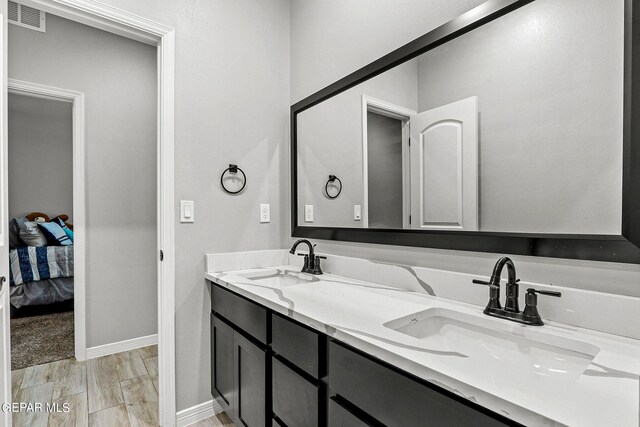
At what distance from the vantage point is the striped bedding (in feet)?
12.1

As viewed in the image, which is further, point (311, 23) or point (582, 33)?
point (311, 23)

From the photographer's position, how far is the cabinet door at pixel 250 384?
1.36 metres

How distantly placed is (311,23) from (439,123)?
121 cm

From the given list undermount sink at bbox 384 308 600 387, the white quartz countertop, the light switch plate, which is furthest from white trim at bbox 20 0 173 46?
undermount sink at bbox 384 308 600 387

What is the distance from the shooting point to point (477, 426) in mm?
639

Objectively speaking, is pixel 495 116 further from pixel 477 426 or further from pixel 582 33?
pixel 477 426

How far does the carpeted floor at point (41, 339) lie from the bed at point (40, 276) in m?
0.20

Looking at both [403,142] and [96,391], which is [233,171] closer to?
[403,142]

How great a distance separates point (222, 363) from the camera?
5.77 feet

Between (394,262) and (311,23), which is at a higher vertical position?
(311,23)

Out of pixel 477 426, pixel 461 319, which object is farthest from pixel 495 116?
pixel 477 426

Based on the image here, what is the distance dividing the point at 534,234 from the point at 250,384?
4.14ft

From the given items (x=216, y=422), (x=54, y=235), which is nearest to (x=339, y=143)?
(x=216, y=422)

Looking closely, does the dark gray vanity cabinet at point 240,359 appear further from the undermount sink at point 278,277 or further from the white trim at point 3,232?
the white trim at point 3,232
